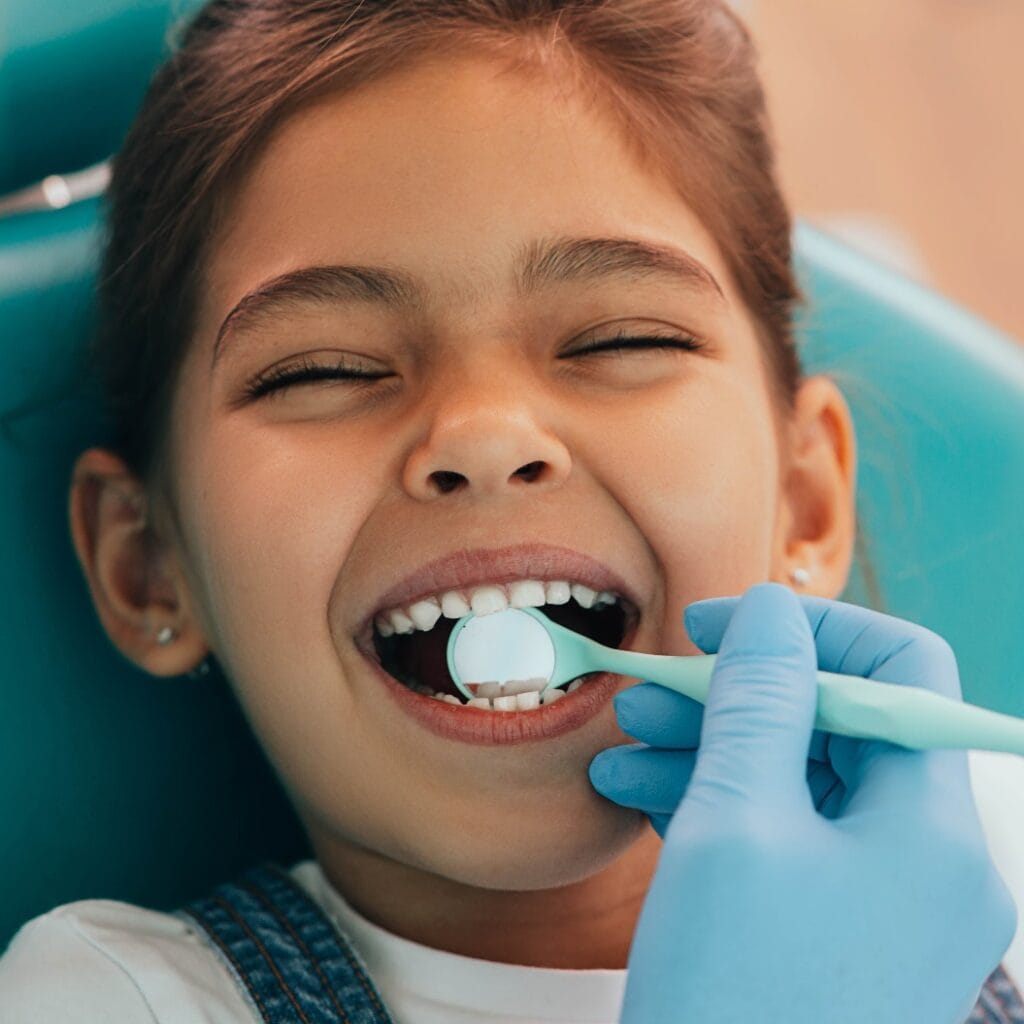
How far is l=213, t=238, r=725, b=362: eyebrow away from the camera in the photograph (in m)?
0.94

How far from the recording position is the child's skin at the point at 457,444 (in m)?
0.92

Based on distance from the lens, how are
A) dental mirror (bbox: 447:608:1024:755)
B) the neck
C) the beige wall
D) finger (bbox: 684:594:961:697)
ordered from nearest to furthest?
dental mirror (bbox: 447:608:1024:755), finger (bbox: 684:594:961:697), the neck, the beige wall

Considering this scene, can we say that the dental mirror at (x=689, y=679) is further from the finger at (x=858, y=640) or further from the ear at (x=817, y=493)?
the ear at (x=817, y=493)

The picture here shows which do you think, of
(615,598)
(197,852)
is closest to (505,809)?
(615,598)

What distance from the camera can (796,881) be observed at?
73 centimetres

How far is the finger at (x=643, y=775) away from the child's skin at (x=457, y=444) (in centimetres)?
2

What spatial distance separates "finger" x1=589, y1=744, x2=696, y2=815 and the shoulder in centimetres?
28

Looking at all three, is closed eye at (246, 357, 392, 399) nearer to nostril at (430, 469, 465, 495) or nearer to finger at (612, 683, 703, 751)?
nostril at (430, 469, 465, 495)

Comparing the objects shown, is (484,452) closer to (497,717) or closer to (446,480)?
(446,480)

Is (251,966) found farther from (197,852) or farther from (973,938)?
(973,938)

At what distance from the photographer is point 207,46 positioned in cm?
113

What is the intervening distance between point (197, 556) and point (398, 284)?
231mm

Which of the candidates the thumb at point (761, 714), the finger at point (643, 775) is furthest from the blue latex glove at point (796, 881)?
the finger at point (643, 775)

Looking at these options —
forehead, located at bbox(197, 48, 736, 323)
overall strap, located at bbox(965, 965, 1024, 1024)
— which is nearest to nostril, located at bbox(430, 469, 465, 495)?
forehead, located at bbox(197, 48, 736, 323)
